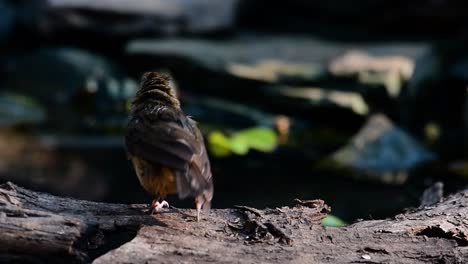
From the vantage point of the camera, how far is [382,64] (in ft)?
29.5

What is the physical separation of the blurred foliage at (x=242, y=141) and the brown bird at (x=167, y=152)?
386 centimetres

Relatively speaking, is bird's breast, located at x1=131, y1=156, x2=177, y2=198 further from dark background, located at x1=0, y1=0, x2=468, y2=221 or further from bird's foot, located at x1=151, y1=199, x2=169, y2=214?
dark background, located at x1=0, y1=0, x2=468, y2=221

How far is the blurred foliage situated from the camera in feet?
24.7

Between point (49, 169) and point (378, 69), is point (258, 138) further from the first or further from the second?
point (49, 169)

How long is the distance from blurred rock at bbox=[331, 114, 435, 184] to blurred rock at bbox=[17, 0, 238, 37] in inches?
132

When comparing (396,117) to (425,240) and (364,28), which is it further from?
(425,240)

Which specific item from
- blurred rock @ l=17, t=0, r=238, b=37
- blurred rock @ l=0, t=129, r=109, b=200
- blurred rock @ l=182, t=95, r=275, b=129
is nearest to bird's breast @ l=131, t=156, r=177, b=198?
blurred rock @ l=0, t=129, r=109, b=200

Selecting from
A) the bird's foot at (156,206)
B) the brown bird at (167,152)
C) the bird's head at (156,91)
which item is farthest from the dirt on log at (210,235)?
the bird's head at (156,91)

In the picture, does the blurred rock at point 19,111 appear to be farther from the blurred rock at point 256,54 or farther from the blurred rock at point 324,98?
the blurred rock at point 324,98

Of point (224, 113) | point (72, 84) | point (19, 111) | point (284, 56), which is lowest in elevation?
point (19, 111)

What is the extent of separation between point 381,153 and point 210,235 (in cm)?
448

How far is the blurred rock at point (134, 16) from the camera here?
10.2 m

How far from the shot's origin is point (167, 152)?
317 cm

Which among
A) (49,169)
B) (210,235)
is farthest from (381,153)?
(210,235)
